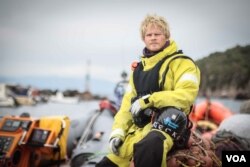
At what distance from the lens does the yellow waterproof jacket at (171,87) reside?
2.38 metres

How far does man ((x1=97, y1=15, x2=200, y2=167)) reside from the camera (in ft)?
7.43

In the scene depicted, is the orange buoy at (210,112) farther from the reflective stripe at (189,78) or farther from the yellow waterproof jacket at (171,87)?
the reflective stripe at (189,78)

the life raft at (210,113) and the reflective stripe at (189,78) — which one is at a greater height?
the reflective stripe at (189,78)

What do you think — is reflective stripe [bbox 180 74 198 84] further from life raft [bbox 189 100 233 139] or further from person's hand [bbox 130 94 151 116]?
life raft [bbox 189 100 233 139]

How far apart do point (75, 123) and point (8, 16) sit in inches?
81.9

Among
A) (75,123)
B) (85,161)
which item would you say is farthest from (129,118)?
(75,123)

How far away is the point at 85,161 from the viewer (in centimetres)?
412

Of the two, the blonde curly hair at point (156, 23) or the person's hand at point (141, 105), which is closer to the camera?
the person's hand at point (141, 105)

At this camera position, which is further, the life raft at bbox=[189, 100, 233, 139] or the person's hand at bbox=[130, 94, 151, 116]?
the life raft at bbox=[189, 100, 233, 139]

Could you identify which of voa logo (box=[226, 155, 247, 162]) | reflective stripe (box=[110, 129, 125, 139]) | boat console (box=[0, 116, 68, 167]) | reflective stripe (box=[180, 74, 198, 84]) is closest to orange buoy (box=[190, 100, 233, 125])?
boat console (box=[0, 116, 68, 167])

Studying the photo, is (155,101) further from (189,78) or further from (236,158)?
(236,158)

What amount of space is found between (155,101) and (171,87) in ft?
0.74

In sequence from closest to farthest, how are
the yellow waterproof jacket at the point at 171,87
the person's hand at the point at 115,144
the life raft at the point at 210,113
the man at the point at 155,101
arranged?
the man at the point at 155,101
the yellow waterproof jacket at the point at 171,87
the person's hand at the point at 115,144
the life raft at the point at 210,113

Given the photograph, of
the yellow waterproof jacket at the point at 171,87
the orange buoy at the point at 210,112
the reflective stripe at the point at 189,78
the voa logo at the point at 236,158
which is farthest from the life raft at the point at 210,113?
the reflective stripe at the point at 189,78
